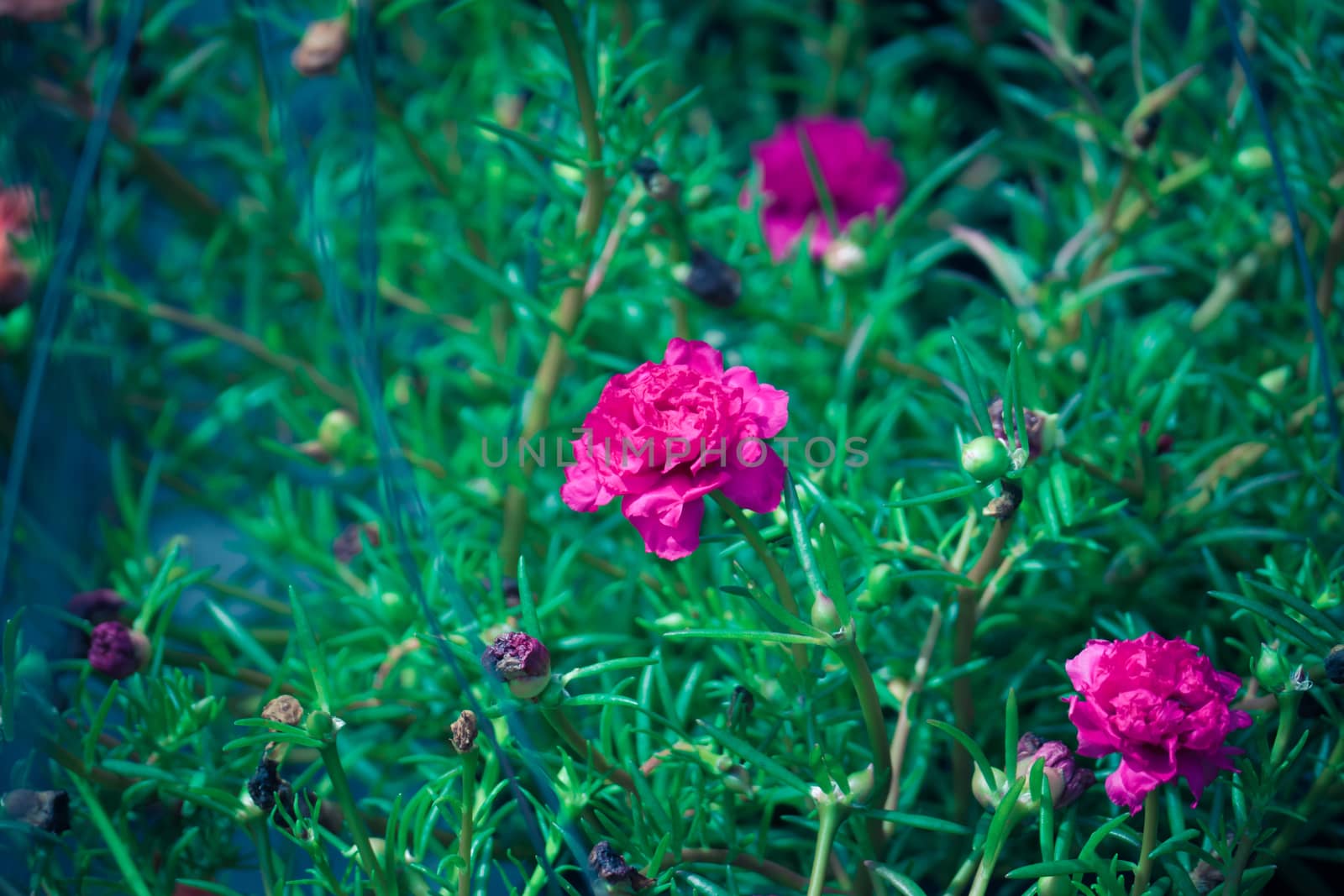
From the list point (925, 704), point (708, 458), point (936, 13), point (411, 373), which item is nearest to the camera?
point (708, 458)

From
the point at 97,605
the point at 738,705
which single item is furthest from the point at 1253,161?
the point at 97,605

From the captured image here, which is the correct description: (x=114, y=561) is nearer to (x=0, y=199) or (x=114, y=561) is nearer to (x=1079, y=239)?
(x=0, y=199)

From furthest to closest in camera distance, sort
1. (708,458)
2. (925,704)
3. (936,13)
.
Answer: (936,13)
(925,704)
(708,458)

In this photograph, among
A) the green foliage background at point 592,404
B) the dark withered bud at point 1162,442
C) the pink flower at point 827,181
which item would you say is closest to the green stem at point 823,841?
the green foliage background at point 592,404

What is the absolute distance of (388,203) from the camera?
745 millimetres

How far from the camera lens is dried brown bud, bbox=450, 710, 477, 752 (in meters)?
0.35

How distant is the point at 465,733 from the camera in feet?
1.14

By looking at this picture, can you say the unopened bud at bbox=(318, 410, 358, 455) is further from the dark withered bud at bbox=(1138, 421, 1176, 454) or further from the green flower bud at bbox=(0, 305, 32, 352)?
the dark withered bud at bbox=(1138, 421, 1176, 454)

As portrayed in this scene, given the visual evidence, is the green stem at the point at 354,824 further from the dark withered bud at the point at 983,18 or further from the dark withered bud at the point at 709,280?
the dark withered bud at the point at 983,18

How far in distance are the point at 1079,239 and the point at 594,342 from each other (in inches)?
10.6

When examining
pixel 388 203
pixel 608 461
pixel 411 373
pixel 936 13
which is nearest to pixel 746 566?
pixel 608 461

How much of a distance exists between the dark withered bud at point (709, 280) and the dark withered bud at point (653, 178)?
1.7 inches

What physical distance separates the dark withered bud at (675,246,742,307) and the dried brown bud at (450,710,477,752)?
0.23 metres

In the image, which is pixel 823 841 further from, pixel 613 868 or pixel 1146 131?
pixel 1146 131
